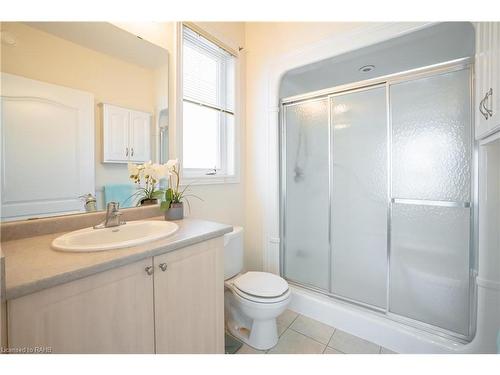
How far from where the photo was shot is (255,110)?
2006mm

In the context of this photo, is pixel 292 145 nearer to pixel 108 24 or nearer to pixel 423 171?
pixel 423 171

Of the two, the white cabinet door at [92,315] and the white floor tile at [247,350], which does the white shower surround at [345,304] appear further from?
the white cabinet door at [92,315]

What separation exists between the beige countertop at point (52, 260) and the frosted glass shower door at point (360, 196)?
1.42 meters

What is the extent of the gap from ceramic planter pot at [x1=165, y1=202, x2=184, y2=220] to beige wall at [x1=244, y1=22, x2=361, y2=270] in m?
0.85

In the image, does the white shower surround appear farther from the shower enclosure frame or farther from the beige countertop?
the beige countertop

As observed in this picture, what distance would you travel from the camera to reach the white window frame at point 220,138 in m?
1.50

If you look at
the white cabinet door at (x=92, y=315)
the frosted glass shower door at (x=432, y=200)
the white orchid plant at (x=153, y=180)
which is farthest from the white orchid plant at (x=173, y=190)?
the frosted glass shower door at (x=432, y=200)

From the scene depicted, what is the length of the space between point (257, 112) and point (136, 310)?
5.74ft

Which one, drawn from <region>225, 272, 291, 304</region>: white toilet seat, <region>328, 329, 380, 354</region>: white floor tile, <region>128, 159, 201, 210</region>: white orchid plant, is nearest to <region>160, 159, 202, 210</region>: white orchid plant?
<region>128, 159, 201, 210</region>: white orchid plant

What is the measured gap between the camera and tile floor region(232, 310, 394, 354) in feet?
4.60

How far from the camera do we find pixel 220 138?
1920 millimetres

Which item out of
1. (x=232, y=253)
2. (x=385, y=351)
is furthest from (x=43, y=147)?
(x=385, y=351)

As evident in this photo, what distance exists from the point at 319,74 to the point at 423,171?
1218 mm
